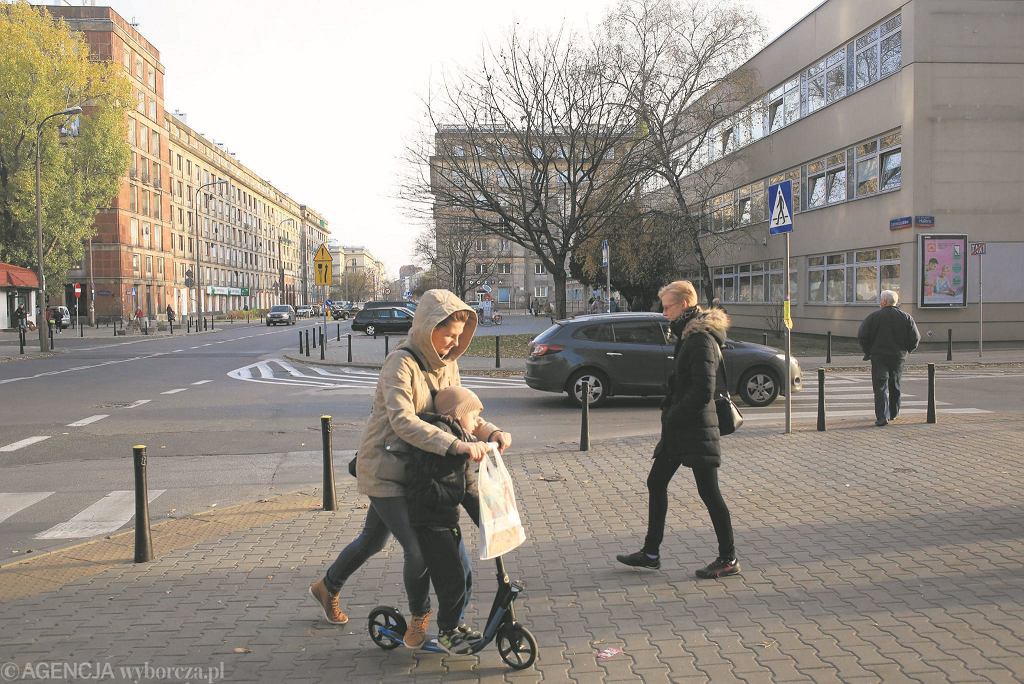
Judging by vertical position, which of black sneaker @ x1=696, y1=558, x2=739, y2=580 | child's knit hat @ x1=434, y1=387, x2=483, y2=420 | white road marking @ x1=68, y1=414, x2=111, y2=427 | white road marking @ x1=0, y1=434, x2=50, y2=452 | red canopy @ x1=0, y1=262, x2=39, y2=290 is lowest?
white road marking @ x1=68, y1=414, x2=111, y2=427

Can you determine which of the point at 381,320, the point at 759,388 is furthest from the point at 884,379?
the point at 381,320

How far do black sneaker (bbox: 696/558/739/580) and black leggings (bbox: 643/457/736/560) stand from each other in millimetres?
37

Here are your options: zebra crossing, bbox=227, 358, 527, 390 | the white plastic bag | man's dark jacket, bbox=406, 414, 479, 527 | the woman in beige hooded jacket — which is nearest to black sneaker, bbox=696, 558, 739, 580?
the white plastic bag

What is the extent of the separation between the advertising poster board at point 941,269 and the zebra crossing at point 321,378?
572 inches

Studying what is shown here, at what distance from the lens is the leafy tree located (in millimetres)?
43344

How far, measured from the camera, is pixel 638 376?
45.2 feet

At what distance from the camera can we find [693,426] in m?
5.05

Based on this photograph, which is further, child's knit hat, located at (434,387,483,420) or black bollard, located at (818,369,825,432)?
black bollard, located at (818,369,825,432)

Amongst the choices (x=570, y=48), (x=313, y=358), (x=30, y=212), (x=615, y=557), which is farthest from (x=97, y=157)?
(x=615, y=557)

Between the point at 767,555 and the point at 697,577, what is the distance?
74cm

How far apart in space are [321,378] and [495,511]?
17.3 meters

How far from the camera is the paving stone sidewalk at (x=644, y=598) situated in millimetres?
3861

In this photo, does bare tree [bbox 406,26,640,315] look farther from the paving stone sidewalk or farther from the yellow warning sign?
the paving stone sidewalk

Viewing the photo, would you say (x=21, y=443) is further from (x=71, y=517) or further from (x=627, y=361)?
(x=627, y=361)
